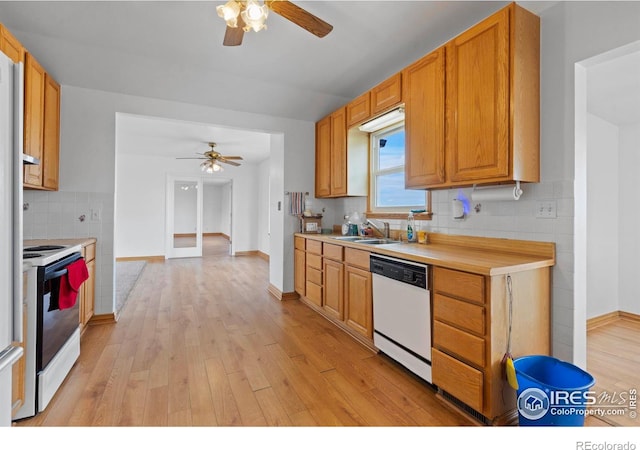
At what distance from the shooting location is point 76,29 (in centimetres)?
252

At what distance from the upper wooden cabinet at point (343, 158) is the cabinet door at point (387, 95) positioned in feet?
1.90

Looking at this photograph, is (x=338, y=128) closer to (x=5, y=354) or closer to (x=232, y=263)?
(x=5, y=354)

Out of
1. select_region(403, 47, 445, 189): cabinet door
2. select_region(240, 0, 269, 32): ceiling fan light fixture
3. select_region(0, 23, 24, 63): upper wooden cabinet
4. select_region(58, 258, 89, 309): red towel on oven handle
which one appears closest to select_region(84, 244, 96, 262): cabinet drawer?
select_region(58, 258, 89, 309): red towel on oven handle

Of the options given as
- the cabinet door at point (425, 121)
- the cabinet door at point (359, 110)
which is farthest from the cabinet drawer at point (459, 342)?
the cabinet door at point (359, 110)

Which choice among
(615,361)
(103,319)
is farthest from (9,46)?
(615,361)

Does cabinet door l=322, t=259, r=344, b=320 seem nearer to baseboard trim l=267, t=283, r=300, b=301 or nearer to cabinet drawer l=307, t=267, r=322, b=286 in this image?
cabinet drawer l=307, t=267, r=322, b=286

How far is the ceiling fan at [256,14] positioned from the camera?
68.1 inches

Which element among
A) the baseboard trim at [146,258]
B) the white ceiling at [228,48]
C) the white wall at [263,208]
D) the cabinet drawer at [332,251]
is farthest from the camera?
the white wall at [263,208]

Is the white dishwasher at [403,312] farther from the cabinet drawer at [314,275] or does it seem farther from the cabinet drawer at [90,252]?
the cabinet drawer at [90,252]

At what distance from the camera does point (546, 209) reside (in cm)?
193

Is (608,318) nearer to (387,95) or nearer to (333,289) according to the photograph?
(333,289)

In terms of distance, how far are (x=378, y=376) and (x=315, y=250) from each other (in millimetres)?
1644

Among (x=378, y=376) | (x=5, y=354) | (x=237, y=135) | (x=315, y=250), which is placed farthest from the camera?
(x=237, y=135)

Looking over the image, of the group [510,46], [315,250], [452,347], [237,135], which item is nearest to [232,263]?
[237,135]
